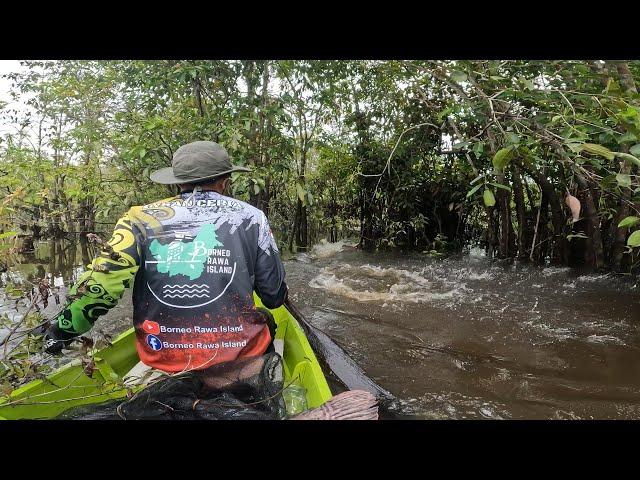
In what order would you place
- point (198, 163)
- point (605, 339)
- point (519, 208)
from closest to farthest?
point (198, 163), point (605, 339), point (519, 208)

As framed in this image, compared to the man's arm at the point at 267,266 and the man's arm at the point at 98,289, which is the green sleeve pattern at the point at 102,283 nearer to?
the man's arm at the point at 98,289

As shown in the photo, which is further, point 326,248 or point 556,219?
point 326,248

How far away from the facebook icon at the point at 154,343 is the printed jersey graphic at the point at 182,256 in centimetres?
35

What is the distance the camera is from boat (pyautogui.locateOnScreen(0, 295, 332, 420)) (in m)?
2.09

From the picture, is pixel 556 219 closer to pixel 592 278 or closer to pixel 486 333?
pixel 592 278

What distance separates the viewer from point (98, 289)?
226cm

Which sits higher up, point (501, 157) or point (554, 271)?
point (501, 157)

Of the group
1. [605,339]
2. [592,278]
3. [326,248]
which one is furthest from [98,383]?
[326,248]

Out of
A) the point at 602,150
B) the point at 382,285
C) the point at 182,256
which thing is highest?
the point at 602,150

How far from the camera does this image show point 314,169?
12016mm

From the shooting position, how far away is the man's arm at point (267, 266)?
2.58m

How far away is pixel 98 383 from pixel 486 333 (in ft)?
12.9

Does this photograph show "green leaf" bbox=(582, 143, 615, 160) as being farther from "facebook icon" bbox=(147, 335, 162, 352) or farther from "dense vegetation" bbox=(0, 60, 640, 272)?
"facebook icon" bbox=(147, 335, 162, 352)

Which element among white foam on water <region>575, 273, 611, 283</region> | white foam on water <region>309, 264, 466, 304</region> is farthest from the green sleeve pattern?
white foam on water <region>575, 273, 611, 283</region>
